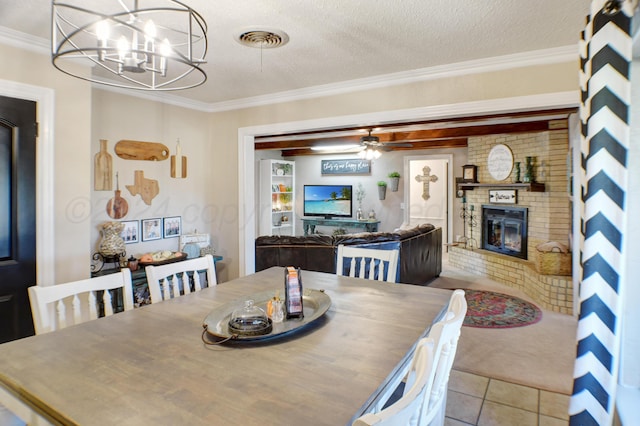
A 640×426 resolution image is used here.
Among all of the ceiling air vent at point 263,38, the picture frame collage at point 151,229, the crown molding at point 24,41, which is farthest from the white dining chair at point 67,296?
the picture frame collage at point 151,229

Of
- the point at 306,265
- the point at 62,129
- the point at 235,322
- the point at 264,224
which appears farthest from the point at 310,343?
the point at 264,224

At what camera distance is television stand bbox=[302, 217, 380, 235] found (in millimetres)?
8156

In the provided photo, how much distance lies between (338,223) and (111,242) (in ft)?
18.3

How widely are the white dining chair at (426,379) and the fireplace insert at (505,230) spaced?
4.73 m

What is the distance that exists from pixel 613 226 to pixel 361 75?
2.27m

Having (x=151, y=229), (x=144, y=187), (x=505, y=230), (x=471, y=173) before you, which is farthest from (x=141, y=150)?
(x=505, y=230)

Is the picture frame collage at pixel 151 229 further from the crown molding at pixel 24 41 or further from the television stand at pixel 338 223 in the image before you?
the television stand at pixel 338 223

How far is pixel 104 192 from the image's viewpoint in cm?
348

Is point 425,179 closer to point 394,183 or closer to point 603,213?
point 394,183

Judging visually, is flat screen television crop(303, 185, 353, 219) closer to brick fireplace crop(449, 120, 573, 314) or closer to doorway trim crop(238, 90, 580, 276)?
brick fireplace crop(449, 120, 573, 314)

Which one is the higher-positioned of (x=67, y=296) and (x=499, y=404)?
(x=67, y=296)

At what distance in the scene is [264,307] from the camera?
1795 millimetres

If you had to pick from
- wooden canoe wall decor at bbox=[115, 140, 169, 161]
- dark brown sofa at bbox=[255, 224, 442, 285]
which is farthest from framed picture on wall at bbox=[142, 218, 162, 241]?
dark brown sofa at bbox=[255, 224, 442, 285]

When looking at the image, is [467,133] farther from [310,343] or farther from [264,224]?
[310,343]
